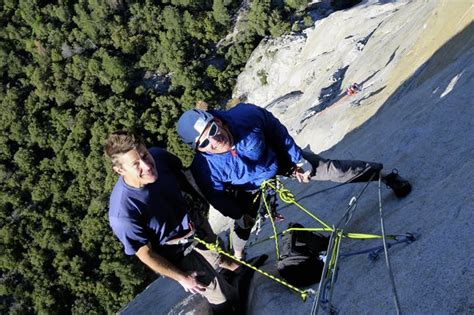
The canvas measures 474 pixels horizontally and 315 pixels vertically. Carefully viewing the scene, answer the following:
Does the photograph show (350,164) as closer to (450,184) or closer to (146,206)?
(450,184)

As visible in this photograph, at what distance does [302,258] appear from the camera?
523 cm

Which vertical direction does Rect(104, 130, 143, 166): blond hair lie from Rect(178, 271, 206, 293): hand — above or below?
above

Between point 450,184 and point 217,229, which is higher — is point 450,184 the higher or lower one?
the higher one

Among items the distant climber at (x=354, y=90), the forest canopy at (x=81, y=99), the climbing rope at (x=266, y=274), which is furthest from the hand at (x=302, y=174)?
the forest canopy at (x=81, y=99)

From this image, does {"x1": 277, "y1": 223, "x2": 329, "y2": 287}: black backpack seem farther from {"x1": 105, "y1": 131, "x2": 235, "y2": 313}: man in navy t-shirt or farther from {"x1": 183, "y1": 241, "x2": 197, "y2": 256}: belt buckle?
{"x1": 183, "y1": 241, "x2": 197, "y2": 256}: belt buckle

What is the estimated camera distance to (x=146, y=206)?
4.59m

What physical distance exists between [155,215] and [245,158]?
130 cm

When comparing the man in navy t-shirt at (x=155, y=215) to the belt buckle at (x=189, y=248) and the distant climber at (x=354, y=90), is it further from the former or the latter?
the distant climber at (x=354, y=90)

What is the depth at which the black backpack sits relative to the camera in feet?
17.2

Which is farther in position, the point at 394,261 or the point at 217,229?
the point at 217,229

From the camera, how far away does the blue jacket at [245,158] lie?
523 cm

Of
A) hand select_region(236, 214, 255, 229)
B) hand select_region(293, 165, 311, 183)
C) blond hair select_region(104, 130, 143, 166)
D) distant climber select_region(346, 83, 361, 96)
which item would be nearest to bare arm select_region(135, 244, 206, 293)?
blond hair select_region(104, 130, 143, 166)

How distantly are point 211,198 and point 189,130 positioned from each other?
43.0 inches

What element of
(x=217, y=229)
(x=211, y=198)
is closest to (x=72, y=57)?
(x=217, y=229)
